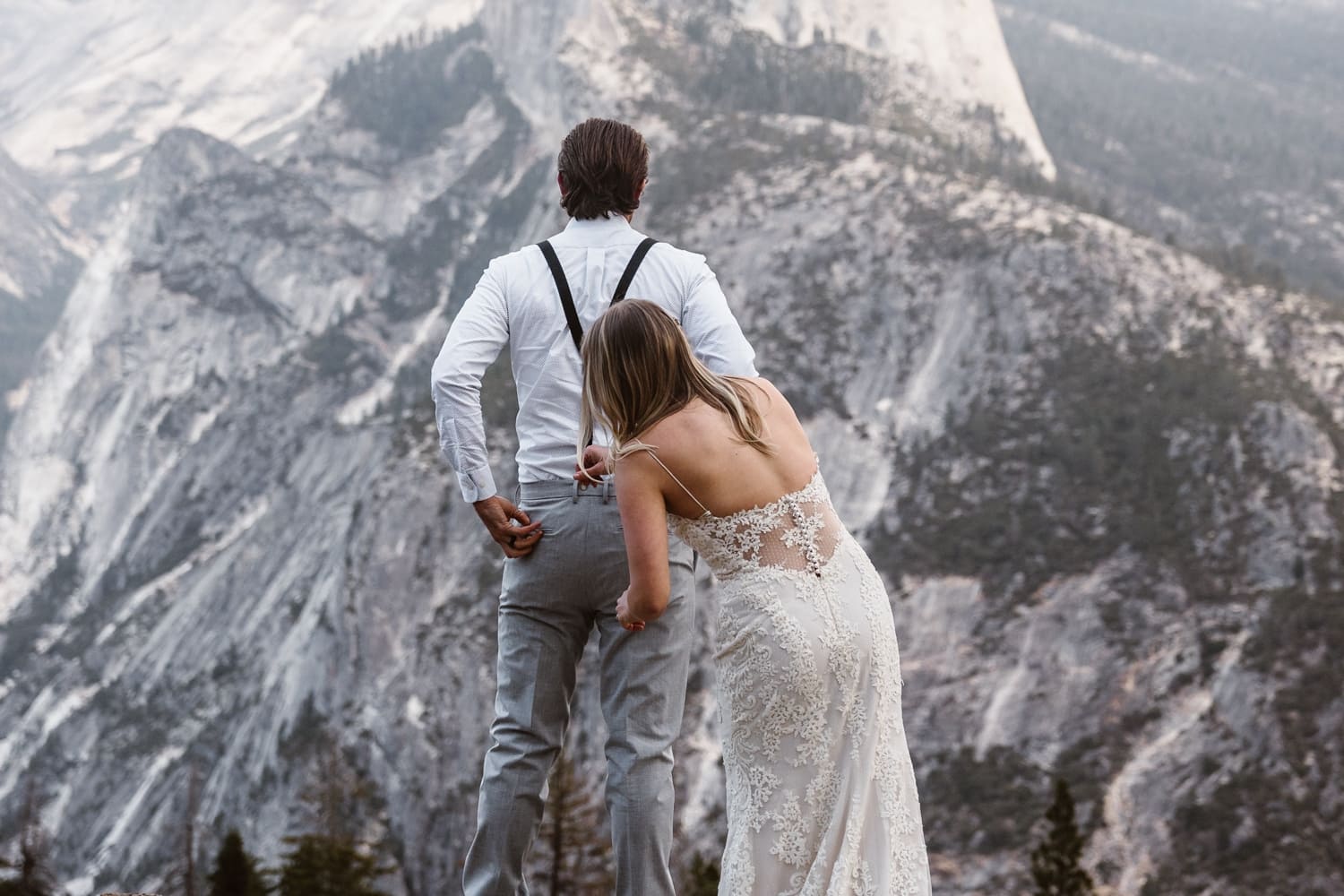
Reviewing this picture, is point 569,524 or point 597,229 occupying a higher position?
point 597,229

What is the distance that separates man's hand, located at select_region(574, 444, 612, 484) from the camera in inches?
223

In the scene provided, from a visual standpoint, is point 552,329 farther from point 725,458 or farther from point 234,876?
point 234,876

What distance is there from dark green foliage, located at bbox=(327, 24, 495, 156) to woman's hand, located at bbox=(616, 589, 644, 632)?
170017 mm

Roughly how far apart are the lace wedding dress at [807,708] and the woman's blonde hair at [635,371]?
0.50 m

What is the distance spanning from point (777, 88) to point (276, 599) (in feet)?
209

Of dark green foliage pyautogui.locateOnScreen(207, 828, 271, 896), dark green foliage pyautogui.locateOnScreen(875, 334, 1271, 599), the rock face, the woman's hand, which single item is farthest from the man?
dark green foliage pyautogui.locateOnScreen(875, 334, 1271, 599)

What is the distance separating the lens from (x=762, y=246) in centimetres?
9762

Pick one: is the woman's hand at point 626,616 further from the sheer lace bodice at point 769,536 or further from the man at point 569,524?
the sheer lace bodice at point 769,536

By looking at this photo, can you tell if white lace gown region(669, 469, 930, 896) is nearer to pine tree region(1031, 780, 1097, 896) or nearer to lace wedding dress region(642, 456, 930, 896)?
lace wedding dress region(642, 456, 930, 896)

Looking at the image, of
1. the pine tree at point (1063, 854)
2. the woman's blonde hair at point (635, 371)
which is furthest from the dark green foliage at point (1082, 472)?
the woman's blonde hair at point (635, 371)

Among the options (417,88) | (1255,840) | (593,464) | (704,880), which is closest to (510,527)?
(593,464)

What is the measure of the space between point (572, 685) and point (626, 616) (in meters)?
0.62

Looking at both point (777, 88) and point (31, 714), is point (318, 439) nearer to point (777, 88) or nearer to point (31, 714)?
point (31, 714)

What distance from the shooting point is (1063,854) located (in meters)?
35.2
